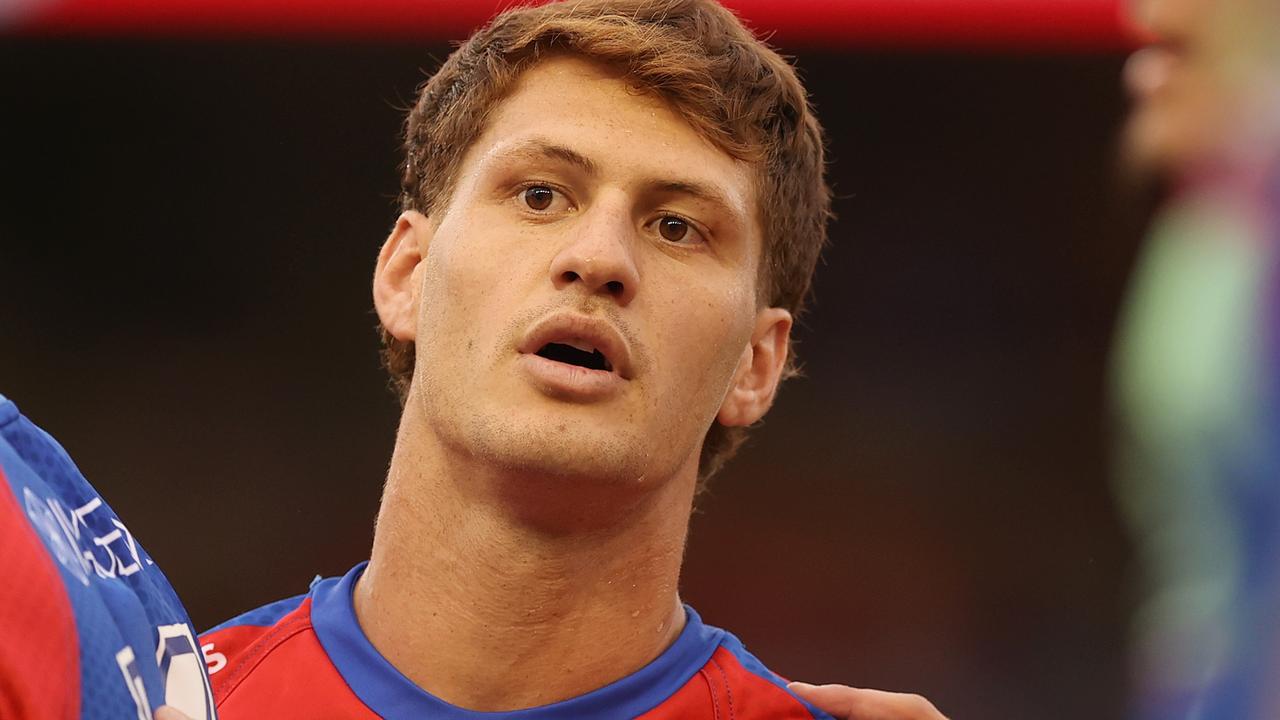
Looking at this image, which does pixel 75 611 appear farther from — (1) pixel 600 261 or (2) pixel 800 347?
(2) pixel 800 347

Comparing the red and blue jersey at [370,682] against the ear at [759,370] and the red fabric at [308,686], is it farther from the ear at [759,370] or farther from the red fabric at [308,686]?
the ear at [759,370]

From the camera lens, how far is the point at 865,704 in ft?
6.41

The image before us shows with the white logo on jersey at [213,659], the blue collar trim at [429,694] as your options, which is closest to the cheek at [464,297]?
the blue collar trim at [429,694]

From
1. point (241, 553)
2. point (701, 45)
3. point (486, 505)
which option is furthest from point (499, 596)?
point (241, 553)

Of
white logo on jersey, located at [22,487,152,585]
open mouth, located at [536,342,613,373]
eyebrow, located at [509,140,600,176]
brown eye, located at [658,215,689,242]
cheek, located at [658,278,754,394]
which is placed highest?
eyebrow, located at [509,140,600,176]

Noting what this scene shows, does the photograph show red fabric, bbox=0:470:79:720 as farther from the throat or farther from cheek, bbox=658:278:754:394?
cheek, bbox=658:278:754:394

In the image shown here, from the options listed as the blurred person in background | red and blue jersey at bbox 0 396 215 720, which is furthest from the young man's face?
the blurred person in background

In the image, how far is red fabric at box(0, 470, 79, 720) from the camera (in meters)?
1.08

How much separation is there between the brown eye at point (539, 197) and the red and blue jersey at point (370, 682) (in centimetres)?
59

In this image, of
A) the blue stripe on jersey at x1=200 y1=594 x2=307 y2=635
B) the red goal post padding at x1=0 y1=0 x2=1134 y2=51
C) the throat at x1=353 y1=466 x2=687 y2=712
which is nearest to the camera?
the throat at x1=353 y1=466 x2=687 y2=712

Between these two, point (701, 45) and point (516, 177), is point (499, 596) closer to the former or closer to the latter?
point (516, 177)

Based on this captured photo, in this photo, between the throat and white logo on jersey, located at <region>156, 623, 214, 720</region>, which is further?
the throat

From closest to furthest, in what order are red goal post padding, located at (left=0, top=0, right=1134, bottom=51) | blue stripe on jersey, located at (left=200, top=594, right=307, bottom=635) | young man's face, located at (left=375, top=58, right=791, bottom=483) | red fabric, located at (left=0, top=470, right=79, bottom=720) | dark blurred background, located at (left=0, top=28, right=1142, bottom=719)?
red fabric, located at (left=0, top=470, right=79, bottom=720), young man's face, located at (left=375, top=58, right=791, bottom=483), blue stripe on jersey, located at (left=200, top=594, right=307, bottom=635), red goal post padding, located at (left=0, top=0, right=1134, bottom=51), dark blurred background, located at (left=0, top=28, right=1142, bottom=719)

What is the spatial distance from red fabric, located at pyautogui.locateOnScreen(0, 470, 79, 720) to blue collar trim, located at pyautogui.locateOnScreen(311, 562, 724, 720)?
694mm
